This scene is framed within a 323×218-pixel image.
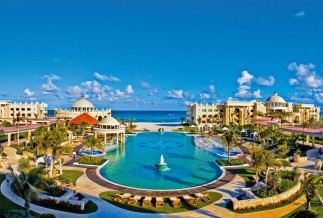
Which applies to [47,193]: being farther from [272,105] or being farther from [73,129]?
[272,105]

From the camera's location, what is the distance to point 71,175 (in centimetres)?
2931

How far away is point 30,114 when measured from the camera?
310ft

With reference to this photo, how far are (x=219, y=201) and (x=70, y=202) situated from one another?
11.4 meters

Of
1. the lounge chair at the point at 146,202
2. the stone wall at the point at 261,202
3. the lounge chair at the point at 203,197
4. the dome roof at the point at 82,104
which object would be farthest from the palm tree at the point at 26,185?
the dome roof at the point at 82,104

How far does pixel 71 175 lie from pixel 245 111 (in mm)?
71973

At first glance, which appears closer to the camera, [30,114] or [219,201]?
[219,201]

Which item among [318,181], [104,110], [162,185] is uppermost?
[104,110]

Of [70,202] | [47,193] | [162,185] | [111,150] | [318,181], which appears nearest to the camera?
[318,181]

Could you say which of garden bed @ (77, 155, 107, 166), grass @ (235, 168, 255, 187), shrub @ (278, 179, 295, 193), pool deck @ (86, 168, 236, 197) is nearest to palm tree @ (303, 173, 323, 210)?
shrub @ (278, 179, 295, 193)

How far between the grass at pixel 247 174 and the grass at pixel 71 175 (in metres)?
17.0

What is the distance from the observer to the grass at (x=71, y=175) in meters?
27.8

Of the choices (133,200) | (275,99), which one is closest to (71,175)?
(133,200)

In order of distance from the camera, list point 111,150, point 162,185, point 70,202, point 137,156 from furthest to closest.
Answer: point 111,150
point 137,156
point 162,185
point 70,202

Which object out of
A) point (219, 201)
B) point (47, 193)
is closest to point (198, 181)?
point (219, 201)
